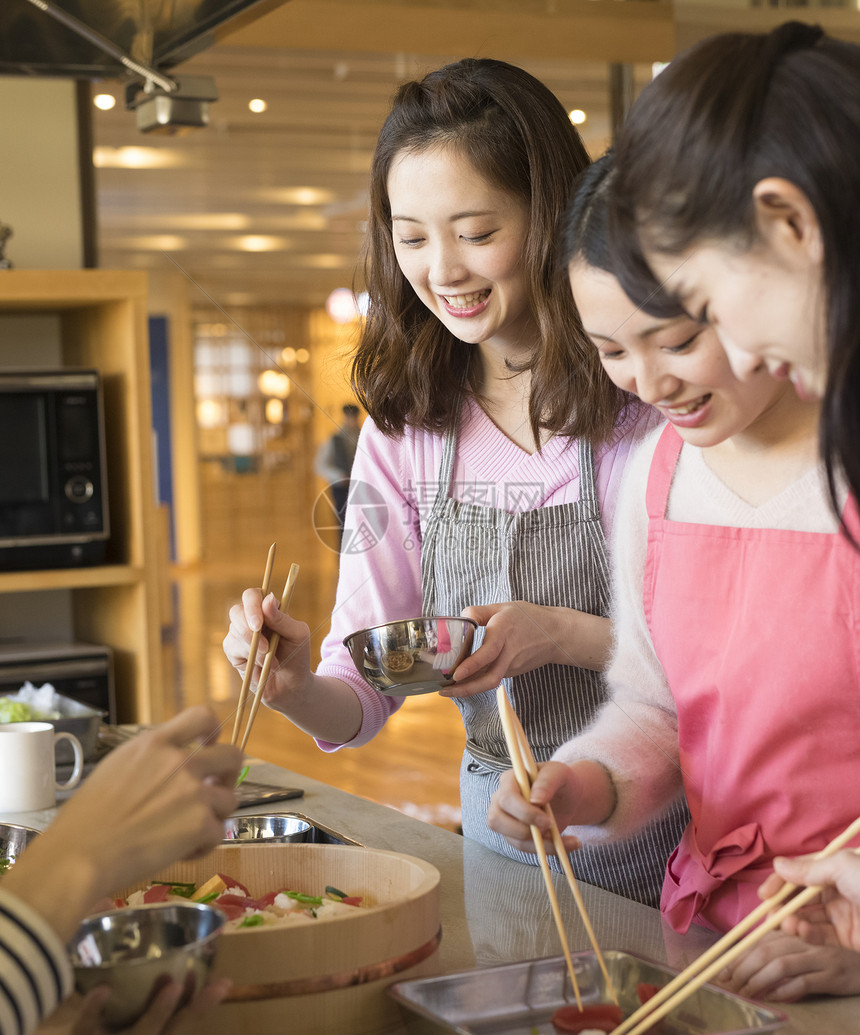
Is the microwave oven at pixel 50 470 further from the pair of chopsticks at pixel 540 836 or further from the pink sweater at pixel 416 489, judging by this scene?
the pair of chopsticks at pixel 540 836

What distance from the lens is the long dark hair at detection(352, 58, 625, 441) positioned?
1008mm

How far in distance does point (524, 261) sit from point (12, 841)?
2.22 feet

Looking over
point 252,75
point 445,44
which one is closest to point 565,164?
point 445,44

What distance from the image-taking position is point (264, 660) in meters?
0.93

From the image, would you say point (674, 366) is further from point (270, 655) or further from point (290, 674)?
point (290, 674)

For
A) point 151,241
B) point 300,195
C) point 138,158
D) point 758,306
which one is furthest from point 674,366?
point 151,241

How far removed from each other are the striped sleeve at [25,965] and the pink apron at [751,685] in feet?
1.74

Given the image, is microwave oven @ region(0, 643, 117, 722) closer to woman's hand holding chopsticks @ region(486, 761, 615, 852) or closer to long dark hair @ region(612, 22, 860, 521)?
woman's hand holding chopsticks @ region(486, 761, 615, 852)

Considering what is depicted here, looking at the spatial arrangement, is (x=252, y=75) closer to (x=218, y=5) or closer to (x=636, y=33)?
(x=636, y=33)

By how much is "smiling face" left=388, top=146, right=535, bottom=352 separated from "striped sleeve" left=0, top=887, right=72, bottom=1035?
0.66 meters

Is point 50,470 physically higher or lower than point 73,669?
higher

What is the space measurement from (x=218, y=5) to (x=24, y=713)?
2.74ft

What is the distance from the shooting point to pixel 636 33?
9.79 ft

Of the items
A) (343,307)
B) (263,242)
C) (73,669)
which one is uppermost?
(263,242)
